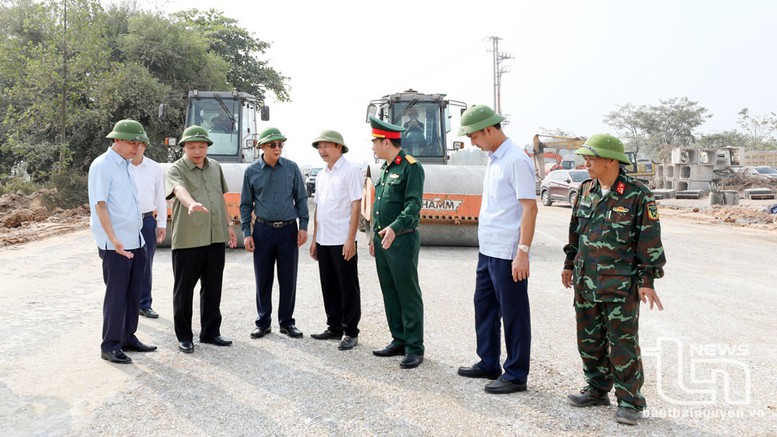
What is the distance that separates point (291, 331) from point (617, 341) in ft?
9.90

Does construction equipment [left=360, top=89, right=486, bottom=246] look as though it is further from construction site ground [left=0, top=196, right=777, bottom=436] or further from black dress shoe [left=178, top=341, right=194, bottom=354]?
black dress shoe [left=178, top=341, right=194, bottom=354]

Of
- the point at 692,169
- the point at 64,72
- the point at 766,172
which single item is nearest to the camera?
the point at 64,72

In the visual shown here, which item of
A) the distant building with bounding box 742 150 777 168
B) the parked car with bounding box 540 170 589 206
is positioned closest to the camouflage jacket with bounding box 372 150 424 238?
the parked car with bounding box 540 170 589 206

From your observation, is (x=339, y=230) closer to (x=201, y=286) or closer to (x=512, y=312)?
(x=201, y=286)

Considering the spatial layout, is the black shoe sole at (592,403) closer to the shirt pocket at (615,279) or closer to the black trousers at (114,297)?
the shirt pocket at (615,279)

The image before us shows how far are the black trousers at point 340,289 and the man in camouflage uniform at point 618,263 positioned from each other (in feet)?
7.14

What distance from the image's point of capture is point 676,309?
6.95 m

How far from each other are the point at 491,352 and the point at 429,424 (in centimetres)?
100

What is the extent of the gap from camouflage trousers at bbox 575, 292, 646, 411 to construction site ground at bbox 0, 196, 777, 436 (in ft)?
0.75

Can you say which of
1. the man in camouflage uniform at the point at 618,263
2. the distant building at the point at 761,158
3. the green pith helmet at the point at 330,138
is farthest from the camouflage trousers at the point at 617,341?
the distant building at the point at 761,158

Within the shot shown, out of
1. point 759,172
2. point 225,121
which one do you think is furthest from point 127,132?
point 759,172

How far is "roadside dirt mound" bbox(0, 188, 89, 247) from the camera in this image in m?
13.6

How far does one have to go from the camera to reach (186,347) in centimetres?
530

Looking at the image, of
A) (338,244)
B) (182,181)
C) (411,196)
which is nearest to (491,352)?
(411,196)
